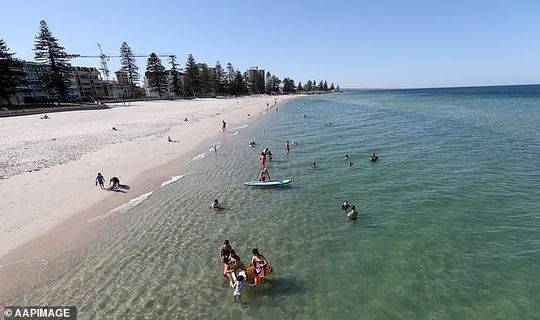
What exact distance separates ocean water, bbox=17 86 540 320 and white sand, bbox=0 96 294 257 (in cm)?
360

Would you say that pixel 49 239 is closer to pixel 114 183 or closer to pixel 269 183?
pixel 114 183

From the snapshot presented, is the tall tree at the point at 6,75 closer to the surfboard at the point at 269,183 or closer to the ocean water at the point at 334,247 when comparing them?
the ocean water at the point at 334,247

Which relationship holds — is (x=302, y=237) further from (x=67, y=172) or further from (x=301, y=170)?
(x=67, y=172)

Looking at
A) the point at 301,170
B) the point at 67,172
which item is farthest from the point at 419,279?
the point at 67,172

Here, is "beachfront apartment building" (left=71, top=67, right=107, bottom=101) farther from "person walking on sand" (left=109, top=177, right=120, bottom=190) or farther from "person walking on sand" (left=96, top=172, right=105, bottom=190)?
"person walking on sand" (left=109, top=177, right=120, bottom=190)

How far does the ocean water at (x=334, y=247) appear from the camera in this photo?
11328mm

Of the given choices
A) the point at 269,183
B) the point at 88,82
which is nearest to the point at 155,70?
the point at 88,82

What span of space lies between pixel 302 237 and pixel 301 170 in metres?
12.4

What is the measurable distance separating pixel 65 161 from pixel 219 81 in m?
139

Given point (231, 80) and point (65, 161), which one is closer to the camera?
point (65, 161)

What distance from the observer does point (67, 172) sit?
25.4 meters

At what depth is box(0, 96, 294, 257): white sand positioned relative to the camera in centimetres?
1811

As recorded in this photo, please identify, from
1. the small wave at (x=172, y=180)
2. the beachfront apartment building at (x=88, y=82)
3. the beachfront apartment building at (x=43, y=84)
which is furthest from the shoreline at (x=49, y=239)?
the beachfront apartment building at (x=88, y=82)

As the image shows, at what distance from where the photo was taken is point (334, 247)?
15.0 metres
